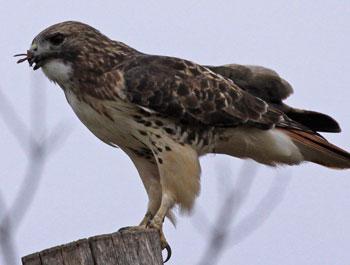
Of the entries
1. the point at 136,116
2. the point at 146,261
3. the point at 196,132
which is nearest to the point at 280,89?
the point at 196,132

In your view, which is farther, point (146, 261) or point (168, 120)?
point (168, 120)

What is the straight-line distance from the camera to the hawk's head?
6105 mm

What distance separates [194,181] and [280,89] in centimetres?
121

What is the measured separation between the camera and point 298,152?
6.71 m

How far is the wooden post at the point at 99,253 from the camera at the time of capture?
4070 mm

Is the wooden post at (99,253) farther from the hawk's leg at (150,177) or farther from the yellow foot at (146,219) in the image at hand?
the hawk's leg at (150,177)

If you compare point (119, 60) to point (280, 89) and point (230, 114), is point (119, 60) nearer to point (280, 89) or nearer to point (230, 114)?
point (230, 114)

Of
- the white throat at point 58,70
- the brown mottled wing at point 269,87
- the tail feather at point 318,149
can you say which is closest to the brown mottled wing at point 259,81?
the brown mottled wing at point 269,87

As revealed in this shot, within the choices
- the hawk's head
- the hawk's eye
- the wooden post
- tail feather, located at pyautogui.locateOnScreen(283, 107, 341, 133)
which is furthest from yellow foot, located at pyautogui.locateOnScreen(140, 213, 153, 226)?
the wooden post

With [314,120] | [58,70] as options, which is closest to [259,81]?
[314,120]

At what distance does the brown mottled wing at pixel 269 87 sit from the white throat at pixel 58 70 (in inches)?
44.7

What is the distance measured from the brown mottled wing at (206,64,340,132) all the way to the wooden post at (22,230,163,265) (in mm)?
2811

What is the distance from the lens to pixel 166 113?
19.9ft

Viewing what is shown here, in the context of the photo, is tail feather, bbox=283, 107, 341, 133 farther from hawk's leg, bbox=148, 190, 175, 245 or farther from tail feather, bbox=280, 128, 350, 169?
hawk's leg, bbox=148, 190, 175, 245
